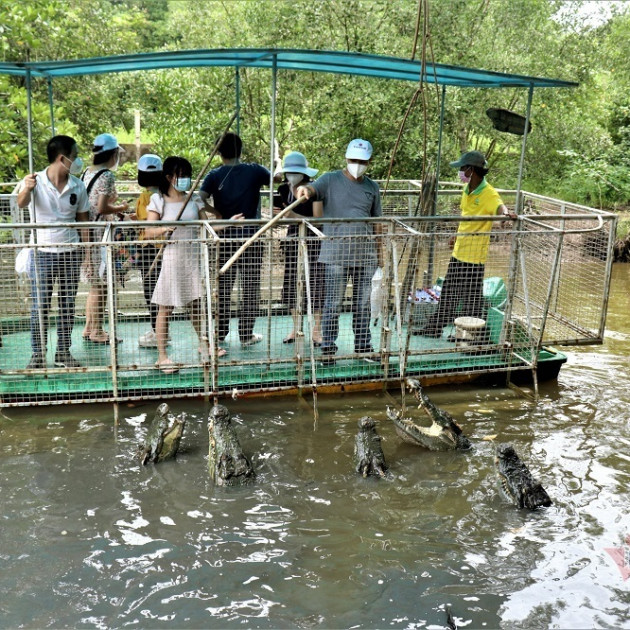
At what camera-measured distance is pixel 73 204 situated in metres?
6.92

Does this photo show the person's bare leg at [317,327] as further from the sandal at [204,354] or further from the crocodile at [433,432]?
the crocodile at [433,432]

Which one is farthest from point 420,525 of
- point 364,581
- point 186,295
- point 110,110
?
point 110,110

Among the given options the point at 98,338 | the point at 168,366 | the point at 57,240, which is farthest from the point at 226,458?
the point at 57,240

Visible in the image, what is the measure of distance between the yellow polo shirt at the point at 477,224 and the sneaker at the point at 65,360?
386 cm

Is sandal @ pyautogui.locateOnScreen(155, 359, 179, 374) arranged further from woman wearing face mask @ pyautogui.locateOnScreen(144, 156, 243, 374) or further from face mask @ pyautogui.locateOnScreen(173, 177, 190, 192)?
face mask @ pyautogui.locateOnScreen(173, 177, 190, 192)

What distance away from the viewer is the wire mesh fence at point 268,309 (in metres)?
6.72

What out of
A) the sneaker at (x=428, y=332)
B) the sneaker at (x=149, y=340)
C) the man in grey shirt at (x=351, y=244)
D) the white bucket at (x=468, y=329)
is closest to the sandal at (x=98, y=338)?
the sneaker at (x=149, y=340)

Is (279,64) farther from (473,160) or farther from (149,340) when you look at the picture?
(149,340)

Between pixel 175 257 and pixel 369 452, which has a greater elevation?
pixel 175 257

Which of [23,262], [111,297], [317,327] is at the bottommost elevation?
[317,327]

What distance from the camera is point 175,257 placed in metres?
6.85

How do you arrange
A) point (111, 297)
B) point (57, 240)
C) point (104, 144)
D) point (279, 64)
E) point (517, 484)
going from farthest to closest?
point (279, 64) → point (104, 144) → point (57, 240) → point (111, 297) → point (517, 484)

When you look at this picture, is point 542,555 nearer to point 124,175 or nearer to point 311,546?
point 311,546

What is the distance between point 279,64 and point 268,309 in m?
2.60
